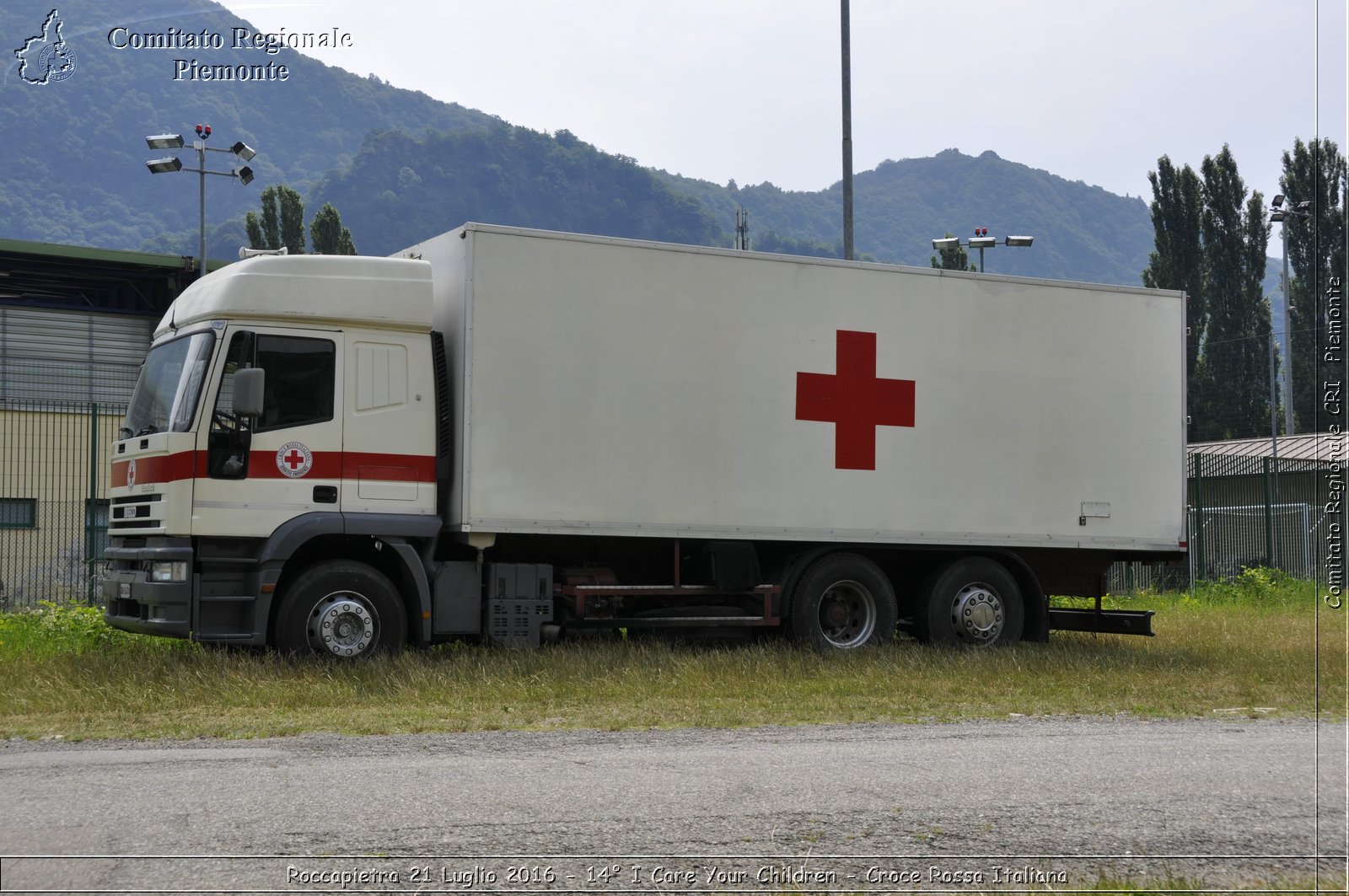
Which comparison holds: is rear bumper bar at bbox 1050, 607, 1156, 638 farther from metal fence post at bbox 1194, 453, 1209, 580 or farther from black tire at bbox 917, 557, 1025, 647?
metal fence post at bbox 1194, 453, 1209, 580

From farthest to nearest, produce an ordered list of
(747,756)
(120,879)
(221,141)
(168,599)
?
(221,141) < (168,599) < (747,756) < (120,879)

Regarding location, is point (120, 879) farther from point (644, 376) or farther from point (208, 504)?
point (644, 376)

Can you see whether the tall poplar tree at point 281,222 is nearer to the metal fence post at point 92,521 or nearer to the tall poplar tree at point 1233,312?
the tall poplar tree at point 1233,312

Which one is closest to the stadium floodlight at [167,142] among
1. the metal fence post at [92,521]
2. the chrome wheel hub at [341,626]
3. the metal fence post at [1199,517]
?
the metal fence post at [92,521]

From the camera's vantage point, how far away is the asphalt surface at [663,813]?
473cm

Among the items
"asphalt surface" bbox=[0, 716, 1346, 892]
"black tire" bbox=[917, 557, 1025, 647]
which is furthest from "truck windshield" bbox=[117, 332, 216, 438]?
"black tire" bbox=[917, 557, 1025, 647]

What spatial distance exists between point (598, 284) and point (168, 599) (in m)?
4.38

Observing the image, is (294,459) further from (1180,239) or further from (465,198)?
(465,198)

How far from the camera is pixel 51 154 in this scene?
551ft

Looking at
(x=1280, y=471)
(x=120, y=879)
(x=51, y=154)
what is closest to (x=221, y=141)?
(x=51, y=154)

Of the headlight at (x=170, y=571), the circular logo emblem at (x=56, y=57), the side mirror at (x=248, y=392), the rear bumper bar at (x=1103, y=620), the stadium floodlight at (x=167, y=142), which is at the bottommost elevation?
the rear bumper bar at (x=1103, y=620)

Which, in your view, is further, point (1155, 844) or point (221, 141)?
point (221, 141)

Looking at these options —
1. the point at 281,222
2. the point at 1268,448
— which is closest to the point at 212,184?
the point at 281,222

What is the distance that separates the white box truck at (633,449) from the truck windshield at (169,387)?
0.03 meters
